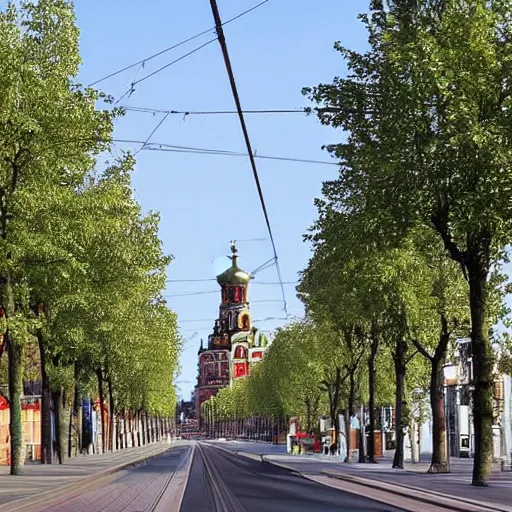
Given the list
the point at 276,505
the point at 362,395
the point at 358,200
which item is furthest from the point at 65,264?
the point at 362,395

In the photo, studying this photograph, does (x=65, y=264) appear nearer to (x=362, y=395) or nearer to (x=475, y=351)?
(x=475, y=351)

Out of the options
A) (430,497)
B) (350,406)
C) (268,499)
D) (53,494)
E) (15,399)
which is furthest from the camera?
(350,406)

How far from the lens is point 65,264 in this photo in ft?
103

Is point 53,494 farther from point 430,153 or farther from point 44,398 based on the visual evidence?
point 44,398

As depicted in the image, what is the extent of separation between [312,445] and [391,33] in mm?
68096

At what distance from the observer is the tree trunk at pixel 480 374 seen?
28.8 meters

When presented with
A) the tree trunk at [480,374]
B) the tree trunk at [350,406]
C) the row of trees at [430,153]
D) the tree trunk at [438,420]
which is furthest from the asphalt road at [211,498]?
the tree trunk at [350,406]

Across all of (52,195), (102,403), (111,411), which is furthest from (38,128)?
(111,411)

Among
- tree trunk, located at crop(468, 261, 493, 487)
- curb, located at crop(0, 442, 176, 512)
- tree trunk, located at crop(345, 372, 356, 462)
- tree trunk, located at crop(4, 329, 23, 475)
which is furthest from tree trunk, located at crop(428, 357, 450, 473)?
tree trunk, located at crop(345, 372, 356, 462)

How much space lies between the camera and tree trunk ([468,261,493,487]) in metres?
28.8

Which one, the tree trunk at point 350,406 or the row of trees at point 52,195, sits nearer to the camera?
the row of trees at point 52,195

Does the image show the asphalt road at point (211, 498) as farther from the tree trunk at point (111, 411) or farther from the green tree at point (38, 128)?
the tree trunk at point (111, 411)

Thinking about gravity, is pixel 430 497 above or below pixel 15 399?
below

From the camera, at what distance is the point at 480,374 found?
28.9 meters
